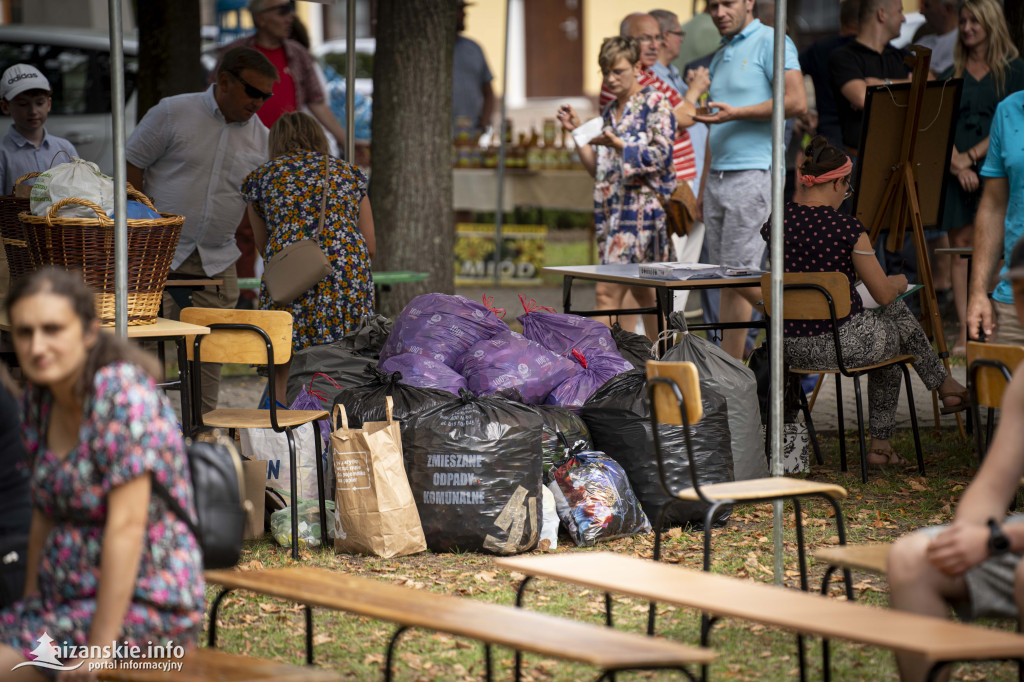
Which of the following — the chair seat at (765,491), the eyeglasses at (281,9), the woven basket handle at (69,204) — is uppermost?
the eyeglasses at (281,9)

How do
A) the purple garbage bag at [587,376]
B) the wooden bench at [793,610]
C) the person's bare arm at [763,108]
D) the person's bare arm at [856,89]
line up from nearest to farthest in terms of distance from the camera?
the wooden bench at [793,610]
the purple garbage bag at [587,376]
the person's bare arm at [763,108]
the person's bare arm at [856,89]

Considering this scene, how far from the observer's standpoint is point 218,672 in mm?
2592

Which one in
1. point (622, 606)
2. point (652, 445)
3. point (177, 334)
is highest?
point (177, 334)

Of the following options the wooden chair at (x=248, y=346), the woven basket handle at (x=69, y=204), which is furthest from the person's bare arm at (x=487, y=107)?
the woven basket handle at (x=69, y=204)

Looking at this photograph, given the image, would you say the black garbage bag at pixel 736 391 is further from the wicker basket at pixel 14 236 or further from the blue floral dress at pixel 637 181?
the wicker basket at pixel 14 236

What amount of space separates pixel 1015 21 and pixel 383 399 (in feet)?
16.3

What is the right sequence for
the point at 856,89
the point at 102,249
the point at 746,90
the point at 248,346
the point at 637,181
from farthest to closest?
1. the point at 856,89
2. the point at 637,181
3. the point at 746,90
4. the point at 248,346
5. the point at 102,249

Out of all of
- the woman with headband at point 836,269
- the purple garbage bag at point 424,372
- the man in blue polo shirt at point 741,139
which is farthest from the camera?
the man in blue polo shirt at point 741,139

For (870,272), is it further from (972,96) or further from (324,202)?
(972,96)

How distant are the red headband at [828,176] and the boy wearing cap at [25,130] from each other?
11.6 ft

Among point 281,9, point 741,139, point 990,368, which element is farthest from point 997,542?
point 281,9

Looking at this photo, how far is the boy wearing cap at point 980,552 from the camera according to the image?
281cm

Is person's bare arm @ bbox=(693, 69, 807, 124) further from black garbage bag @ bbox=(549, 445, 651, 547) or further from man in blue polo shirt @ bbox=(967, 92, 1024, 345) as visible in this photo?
black garbage bag @ bbox=(549, 445, 651, 547)

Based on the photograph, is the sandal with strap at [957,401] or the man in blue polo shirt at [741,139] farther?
the man in blue polo shirt at [741,139]
